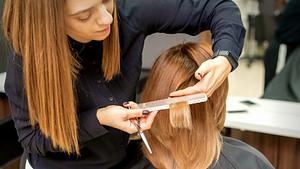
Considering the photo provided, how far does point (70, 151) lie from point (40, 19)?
40 centimetres

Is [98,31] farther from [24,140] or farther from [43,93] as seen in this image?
[24,140]

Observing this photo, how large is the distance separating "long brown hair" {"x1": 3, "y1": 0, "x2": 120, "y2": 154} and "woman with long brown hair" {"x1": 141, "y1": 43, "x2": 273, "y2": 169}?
17 cm

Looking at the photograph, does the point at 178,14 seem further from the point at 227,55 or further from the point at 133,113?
the point at 133,113

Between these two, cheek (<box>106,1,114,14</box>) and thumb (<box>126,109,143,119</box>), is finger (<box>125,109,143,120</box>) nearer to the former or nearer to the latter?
thumb (<box>126,109,143,119</box>)

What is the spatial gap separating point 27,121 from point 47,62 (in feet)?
0.76

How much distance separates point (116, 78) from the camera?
1.21 metres

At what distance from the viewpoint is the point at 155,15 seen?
3.97 feet

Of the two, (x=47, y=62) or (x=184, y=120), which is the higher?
(x=47, y=62)

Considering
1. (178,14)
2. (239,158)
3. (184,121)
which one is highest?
(178,14)

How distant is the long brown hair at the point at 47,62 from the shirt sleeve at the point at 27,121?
31mm

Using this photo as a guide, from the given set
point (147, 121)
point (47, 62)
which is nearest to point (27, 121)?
point (47, 62)

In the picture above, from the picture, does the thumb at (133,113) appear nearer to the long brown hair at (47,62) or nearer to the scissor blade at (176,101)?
the scissor blade at (176,101)

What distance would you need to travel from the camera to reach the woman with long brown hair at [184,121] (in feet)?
3.70

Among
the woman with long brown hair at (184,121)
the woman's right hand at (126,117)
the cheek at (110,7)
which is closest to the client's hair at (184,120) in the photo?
the woman with long brown hair at (184,121)
